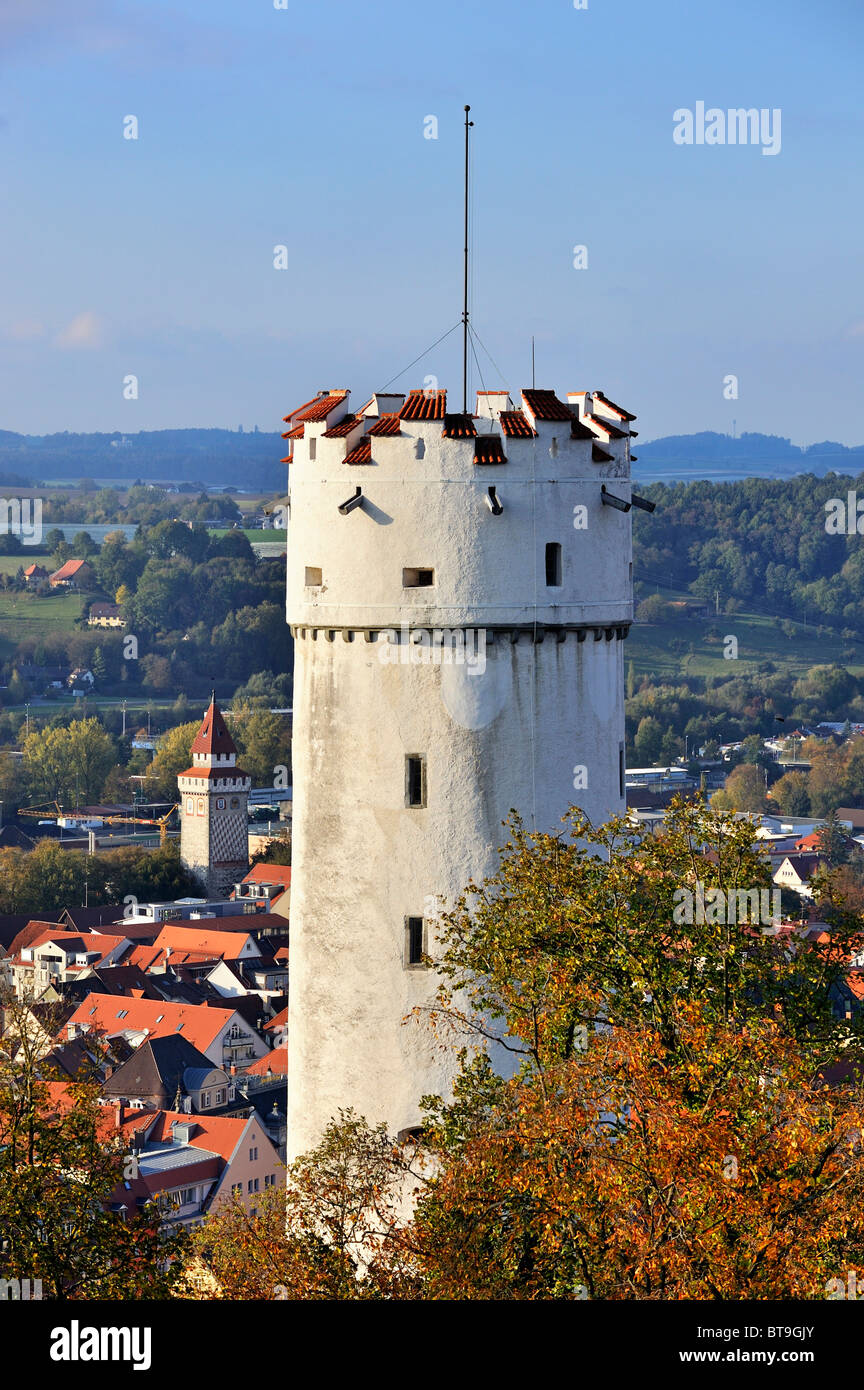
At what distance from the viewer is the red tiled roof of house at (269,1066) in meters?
78.4

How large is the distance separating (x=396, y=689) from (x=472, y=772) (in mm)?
900

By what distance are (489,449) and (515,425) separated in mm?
297

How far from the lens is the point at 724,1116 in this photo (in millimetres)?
13406

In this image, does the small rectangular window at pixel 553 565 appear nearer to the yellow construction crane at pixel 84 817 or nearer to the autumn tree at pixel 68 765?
the yellow construction crane at pixel 84 817

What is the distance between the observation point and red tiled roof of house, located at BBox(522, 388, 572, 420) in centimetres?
1816

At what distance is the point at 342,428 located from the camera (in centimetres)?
→ 1834

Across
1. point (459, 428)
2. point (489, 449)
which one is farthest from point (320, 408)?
point (489, 449)

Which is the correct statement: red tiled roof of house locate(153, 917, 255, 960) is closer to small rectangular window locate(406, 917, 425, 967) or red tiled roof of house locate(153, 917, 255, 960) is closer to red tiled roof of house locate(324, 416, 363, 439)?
small rectangular window locate(406, 917, 425, 967)

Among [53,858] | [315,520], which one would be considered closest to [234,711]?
[53,858]

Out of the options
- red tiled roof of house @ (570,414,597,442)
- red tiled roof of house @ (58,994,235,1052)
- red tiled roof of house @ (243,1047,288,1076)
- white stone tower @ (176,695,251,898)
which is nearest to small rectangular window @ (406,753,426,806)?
red tiled roof of house @ (570,414,597,442)

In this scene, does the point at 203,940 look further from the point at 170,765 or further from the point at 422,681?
the point at 422,681

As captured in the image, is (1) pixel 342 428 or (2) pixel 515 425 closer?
(2) pixel 515 425

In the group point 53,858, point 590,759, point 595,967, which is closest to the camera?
point 595,967
